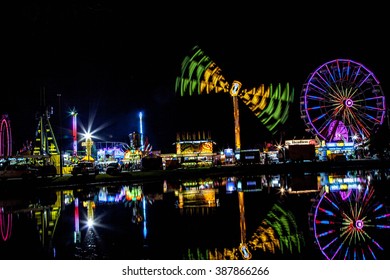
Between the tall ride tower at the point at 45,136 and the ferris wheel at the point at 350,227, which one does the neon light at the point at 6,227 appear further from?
the tall ride tower at the point at 45,136

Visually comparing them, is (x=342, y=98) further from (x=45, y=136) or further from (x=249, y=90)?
(x=45, y=136)

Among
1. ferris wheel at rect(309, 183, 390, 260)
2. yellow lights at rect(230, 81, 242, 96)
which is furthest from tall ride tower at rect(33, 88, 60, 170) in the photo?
ferris wheel at rect(309, 183, 390, 260)

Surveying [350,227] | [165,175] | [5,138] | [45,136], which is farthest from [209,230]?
[5,138]

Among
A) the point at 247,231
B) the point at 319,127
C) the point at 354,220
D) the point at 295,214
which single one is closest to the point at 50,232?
the point at 247,231

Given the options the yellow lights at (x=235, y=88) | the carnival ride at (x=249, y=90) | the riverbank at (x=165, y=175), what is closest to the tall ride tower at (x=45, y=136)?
the riverbank at (x=165, y=175)

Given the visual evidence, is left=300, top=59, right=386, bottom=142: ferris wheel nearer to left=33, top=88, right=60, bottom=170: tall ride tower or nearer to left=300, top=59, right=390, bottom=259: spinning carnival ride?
left=300, top=59, right=390, bottom=259: spinning carnival ride

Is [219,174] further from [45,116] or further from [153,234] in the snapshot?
[153,234]
